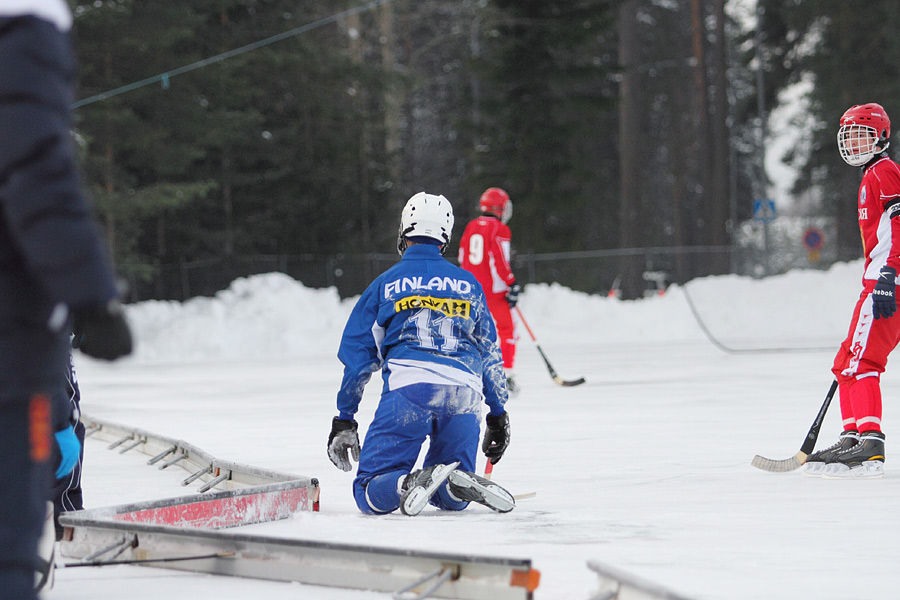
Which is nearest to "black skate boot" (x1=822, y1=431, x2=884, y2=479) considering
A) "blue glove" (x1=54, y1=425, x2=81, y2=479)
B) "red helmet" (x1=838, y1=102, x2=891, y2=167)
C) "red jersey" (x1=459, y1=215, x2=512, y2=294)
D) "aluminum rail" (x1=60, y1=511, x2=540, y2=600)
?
"red helmet" (x1=838, y1=102, x2=891, y2=167)

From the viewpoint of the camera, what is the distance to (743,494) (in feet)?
17.5

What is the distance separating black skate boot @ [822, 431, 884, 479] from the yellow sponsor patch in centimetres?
219

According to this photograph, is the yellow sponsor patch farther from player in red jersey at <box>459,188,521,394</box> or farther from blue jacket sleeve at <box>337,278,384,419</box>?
player in red jersey at <box>459,188,521,394</box>

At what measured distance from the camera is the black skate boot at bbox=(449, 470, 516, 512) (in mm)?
4758

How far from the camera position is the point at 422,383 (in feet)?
15.9

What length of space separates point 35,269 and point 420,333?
2.93m

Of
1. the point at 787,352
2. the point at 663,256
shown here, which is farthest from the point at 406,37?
the point at 787,352

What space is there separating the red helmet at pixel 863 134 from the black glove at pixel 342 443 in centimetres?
292

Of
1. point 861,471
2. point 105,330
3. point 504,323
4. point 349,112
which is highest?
point 349,112

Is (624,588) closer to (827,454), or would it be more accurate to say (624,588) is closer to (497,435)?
(497,435)

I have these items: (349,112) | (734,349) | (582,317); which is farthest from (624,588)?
(349,112)

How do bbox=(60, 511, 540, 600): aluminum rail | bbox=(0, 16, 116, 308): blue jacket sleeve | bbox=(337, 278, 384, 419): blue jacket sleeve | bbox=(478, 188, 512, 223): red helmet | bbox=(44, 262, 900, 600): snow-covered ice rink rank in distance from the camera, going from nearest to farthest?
bbox=(0, 16, 116, 308): blue jacket sleeve, bbox=(60, 511, 540, 600): aluminum rail, bbox=(44, 262, 900, 600): snow-covered ice rink, bbox=(337, 278, 384, 419): blue jacket sleeve, bbox=(478, 188, 512, 223): red helmet

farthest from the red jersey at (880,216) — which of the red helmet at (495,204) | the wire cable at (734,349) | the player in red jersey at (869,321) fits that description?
the wire cable at (734,349)

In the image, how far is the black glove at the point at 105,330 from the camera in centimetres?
210
